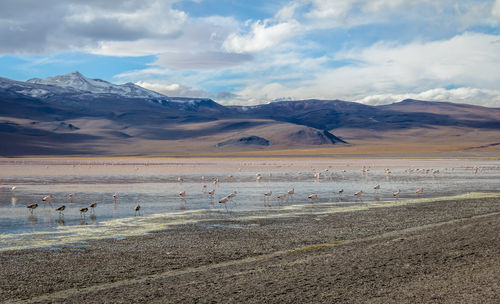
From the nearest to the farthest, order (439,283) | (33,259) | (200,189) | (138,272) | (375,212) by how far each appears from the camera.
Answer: (439,283)
(138,272)
(33,259)
(375,212)
(200,189)

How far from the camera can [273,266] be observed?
36.9 ft

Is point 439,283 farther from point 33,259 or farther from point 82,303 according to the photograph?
point 33,259

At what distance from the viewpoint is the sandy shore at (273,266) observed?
8.96 meters

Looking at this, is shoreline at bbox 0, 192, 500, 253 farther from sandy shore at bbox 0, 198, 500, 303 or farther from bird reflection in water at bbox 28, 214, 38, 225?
bird reflection in water at bbox 28, 214, 38, 225

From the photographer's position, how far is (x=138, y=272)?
434 inches

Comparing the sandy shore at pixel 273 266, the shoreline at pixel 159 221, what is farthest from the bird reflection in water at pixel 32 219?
the sandy shore at pixel 273 266

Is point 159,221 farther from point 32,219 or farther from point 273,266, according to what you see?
point 273,266

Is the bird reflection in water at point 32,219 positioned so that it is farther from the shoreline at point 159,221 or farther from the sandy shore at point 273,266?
the sandy shore at point 273,266

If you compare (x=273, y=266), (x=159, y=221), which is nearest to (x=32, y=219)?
(x=159, y=221)

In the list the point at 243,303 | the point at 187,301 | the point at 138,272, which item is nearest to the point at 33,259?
the point at 138,272

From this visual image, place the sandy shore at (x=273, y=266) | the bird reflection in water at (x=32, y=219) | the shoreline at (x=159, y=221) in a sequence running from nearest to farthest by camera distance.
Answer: the sandy shore at (x=273, y=266)
the shoreline at (x=159, y=221)
the bird reflection in water at (x=32, y=219)

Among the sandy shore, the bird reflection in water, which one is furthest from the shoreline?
the bird reflection in water

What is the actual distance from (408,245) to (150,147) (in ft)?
Result: 565

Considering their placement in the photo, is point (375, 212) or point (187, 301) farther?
point (375, 212)
